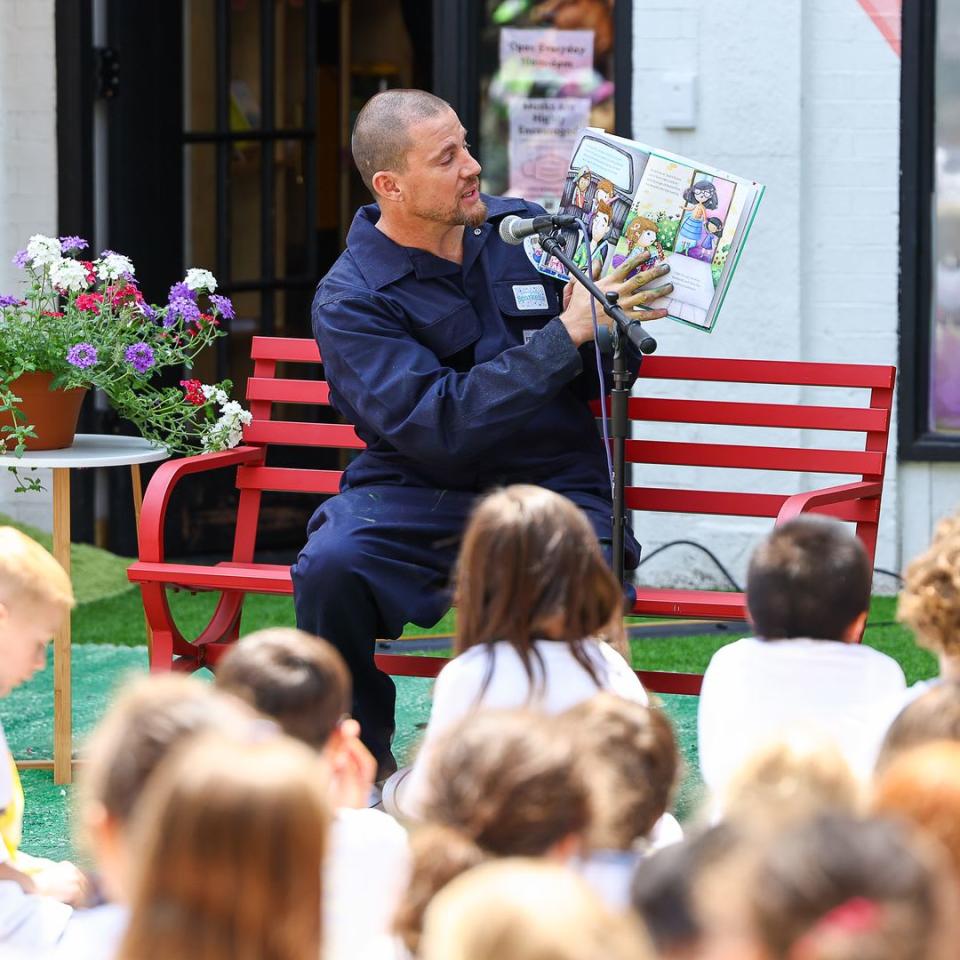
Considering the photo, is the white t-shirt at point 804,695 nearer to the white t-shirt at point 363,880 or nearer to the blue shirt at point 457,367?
the white t-shirt at point 363,880

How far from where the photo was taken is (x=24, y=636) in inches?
98.8

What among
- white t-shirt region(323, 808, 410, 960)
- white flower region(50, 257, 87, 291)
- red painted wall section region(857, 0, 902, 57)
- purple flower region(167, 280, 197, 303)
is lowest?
white t-shirt region(323, 808, 410, 960)

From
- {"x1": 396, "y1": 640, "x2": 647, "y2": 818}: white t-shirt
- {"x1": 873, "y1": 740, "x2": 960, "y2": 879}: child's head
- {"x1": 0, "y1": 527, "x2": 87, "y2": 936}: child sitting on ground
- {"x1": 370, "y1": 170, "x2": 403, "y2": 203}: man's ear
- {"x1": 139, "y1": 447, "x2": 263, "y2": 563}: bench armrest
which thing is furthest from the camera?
{"x1": 370, "y1": 170, "x2": 403, "y2": 203}: man's ear

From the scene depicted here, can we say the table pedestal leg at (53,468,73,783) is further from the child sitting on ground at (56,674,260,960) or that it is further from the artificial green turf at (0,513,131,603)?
the child sitting on ground at (56,674,260,960)

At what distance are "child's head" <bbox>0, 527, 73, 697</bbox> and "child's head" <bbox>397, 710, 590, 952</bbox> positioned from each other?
93 centimetres

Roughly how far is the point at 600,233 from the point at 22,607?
1.58m

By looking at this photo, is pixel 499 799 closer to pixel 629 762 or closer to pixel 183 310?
pixel 629 762

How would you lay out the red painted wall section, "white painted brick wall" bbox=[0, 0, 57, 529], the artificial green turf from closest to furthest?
the red painted wall section, the artificial green turf, "white painted brick wall" bbox=[0, 0, 57, 529]

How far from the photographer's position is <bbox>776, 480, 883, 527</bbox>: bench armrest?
3.37 meters

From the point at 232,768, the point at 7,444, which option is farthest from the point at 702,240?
the point at 232,768

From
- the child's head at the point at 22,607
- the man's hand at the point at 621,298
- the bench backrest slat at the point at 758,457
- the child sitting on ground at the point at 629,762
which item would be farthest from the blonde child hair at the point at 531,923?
the bench backrest slat at the point at 758,457

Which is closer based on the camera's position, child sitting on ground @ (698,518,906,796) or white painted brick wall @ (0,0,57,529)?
child sitting on ground @ (698,518,906,796)

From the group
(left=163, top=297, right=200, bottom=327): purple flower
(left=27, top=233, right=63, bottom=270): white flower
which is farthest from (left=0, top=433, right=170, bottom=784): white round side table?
(left=27, top=233, right=63, bottom=270): white flower

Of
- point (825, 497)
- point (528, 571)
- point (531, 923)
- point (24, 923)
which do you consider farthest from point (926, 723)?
point (825, 497)
